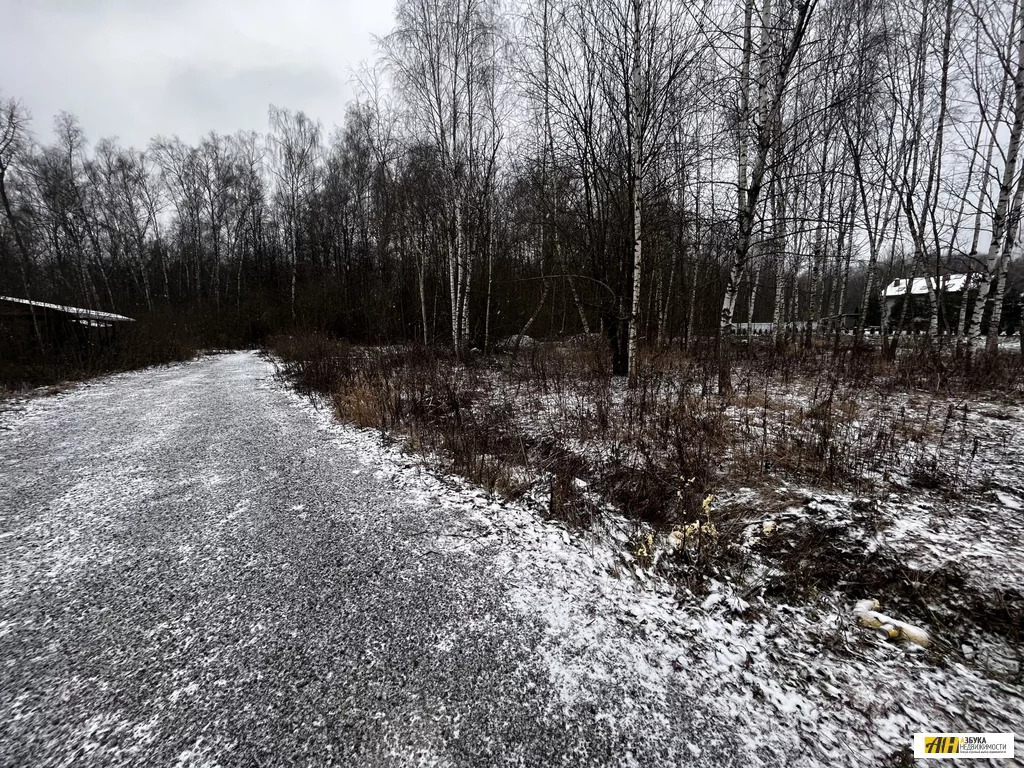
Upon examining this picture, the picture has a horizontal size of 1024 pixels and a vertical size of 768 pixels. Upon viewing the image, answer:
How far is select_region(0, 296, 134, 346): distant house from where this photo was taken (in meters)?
10.9

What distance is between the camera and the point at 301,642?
1915mm

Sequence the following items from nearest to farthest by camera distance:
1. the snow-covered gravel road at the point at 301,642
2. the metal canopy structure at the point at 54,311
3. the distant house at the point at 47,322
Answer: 1. the snow-covered gravel road at the point at 301,642
2. the distant house at the point at 47,322
3. the metal canopy structure at the point at 54,311

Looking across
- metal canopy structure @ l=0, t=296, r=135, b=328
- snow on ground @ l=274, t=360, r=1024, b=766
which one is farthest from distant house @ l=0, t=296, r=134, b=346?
snow on ground @ l=274, t=360, r=1024, b=766

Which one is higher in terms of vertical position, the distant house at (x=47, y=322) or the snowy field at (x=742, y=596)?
the distant house at (x=47, y=322)

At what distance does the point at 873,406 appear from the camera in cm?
535

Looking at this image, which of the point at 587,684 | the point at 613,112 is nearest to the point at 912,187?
the point at 613,112

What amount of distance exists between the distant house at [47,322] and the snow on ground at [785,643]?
52.0 feet

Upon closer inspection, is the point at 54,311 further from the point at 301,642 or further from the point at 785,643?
the point at 785,643

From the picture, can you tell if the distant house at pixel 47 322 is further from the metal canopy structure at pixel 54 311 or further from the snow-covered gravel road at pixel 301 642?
the snow-covered gravel road at pixel 301 642

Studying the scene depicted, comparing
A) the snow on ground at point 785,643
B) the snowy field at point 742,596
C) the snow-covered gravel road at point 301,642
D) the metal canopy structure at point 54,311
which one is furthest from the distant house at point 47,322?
the snow on ground at point 785,643

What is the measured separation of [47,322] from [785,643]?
61.1 ft

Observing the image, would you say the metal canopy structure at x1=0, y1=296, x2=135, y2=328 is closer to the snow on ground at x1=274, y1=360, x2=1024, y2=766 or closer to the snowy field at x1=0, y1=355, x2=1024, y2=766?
the snowy field at x1=0, y1=355, x2=1024, y2=766

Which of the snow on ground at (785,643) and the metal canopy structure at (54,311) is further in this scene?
the metal canopy structure at (54,311)

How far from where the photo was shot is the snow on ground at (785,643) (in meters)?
1.50
